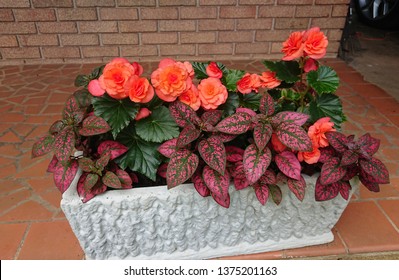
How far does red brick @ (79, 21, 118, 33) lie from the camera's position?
3.05 meters

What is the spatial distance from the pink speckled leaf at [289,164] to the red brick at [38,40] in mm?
2760

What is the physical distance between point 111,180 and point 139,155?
5.3 inches

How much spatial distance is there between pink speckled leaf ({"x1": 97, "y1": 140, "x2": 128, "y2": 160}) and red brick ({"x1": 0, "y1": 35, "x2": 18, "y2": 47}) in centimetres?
257

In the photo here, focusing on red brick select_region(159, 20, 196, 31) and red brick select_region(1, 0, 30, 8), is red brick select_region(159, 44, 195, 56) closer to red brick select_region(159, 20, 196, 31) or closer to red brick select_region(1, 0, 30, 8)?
red brick select_region(159, 20, 196, 31)

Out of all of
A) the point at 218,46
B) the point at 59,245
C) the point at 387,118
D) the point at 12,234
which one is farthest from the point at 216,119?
the point at 218,46

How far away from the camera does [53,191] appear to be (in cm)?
165

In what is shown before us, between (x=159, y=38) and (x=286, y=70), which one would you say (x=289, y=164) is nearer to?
(x=286, y=70)

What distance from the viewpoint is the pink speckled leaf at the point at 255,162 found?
1028 mm

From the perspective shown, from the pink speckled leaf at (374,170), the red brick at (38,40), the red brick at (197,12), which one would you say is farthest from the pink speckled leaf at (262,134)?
the red brick at (38,40)

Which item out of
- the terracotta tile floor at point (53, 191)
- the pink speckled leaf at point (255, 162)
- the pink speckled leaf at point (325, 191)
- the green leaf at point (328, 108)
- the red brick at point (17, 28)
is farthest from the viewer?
the red brick at point (17, 28)

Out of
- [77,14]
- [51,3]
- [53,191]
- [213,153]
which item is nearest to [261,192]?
[213,153]

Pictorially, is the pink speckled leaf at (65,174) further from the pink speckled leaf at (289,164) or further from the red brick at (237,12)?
the red brick at (237,12)

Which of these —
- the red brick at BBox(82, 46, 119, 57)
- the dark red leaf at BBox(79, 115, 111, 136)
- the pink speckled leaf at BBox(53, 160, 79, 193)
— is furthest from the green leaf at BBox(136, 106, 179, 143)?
the red brick at BBox(82, 46, 119, 57)

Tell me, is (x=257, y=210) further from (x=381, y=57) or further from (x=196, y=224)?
(x=381, y=57)
